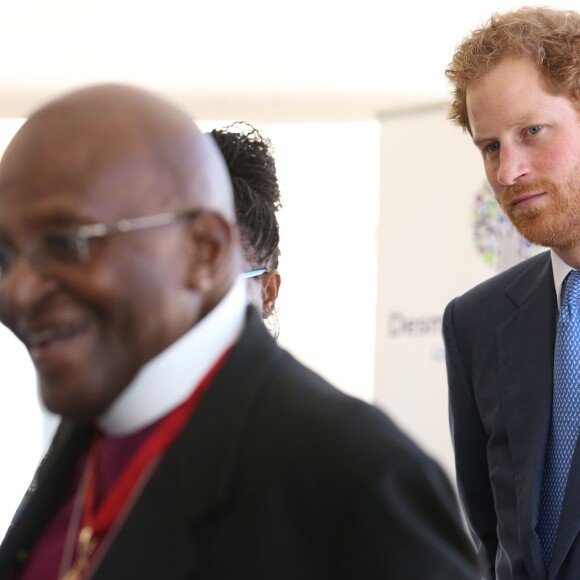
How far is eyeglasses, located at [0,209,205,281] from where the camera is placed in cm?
88

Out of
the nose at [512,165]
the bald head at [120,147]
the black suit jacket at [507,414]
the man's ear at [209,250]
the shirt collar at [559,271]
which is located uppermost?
the nose at [512,165]

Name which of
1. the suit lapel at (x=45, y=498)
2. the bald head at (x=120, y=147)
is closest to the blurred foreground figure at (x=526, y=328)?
the suit lapel at (x=45, y=498)

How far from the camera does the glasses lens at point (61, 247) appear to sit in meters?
0.88

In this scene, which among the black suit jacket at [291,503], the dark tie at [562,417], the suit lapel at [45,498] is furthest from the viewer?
the dark tie at [562,417]

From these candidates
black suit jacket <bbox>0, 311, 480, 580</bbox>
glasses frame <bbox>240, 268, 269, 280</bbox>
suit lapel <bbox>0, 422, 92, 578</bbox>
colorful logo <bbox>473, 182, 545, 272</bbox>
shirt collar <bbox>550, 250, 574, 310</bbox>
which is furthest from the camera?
colorful logo <bbox>473, 182, 545, 272</bbox>

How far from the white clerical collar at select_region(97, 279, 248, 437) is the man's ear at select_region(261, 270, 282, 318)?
878 millimetres

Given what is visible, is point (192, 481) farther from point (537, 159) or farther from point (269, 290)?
point (537, 159)

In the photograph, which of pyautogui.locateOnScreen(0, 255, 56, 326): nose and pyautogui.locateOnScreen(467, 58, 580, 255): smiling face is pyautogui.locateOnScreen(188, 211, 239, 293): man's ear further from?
pyautogui.locateOnScreen(467, 58, 580, 255): smiling face

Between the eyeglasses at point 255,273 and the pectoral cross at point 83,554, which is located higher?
the eyeglasses at point 255,273

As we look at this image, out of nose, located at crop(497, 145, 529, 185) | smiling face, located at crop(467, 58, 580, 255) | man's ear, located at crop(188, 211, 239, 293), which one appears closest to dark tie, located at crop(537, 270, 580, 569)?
smiling face, located at crop(467, 58, 580, 255)

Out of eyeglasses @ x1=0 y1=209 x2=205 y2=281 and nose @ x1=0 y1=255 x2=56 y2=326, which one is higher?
eyeglasses @ x1=0 y1=209 x2=205 y2=281

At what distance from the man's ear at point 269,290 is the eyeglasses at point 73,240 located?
3.15 ft

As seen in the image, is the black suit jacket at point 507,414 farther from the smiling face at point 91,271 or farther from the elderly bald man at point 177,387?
the smiling face at point 91,271

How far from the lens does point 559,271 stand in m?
2.23
